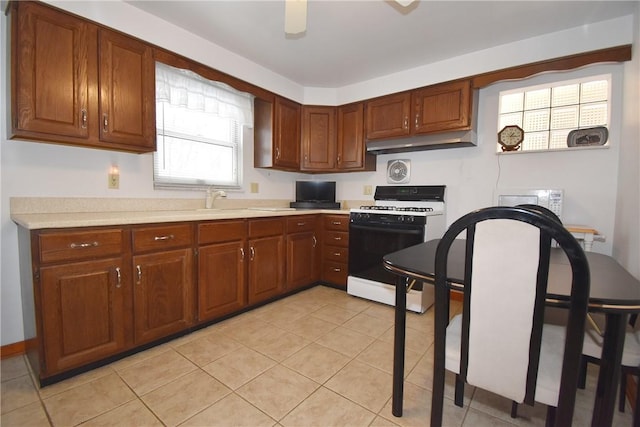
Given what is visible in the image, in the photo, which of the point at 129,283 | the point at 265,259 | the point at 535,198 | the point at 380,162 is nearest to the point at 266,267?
the point at 265,259

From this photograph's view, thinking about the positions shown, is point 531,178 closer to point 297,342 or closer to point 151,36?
point 297,342

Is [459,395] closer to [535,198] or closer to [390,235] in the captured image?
[390,235]

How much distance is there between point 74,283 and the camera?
1598 millimetres

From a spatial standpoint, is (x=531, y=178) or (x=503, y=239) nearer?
(x=503, y=239)

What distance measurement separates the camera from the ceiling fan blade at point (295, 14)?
59.5 inches

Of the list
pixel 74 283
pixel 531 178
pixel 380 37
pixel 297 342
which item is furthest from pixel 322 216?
pixel 74 283

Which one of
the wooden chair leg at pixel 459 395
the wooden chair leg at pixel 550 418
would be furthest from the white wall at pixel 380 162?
the wooden chair leg at pixel 550 418

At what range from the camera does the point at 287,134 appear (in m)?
3.35

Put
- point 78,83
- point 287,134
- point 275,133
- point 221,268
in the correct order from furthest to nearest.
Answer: point 287,134 → point 275,133 → point 221,268 → point 78,83

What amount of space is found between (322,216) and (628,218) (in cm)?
245

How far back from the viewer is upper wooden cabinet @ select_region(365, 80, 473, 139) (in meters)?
2.72

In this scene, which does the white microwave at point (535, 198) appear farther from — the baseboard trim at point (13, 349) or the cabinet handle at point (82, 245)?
the baseboard trim at point (13, 349)

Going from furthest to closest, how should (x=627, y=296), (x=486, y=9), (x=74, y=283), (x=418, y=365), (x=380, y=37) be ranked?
(x=380, y=37) < (x=486, y=9) < (x=418, y=365) < (x=74, y=283) < (x=627, y=296)

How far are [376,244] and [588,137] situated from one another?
1.96m
